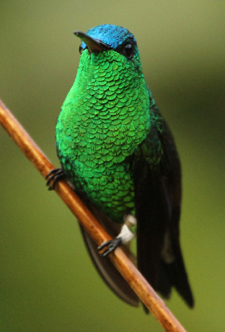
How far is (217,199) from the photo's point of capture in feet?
8.95

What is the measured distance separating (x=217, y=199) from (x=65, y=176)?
150 centimetres

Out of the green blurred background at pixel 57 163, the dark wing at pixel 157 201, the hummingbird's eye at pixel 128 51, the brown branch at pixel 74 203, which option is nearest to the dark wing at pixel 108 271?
the dark wing at pixel 157 201

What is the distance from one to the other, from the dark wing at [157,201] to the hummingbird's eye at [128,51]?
24cm

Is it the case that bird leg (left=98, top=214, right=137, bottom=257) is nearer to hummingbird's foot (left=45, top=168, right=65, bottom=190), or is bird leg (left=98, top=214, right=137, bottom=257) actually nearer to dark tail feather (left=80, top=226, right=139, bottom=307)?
dark tail feather (left=80, top=226, right=139, bottom=307)

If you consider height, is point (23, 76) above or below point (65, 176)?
above

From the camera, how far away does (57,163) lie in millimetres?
2600

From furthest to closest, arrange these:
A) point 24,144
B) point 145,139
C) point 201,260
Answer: point 201,260 → point 145,139 → point 24,144

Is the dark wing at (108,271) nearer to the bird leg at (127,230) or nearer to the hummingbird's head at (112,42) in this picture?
the bird leg at (127,230)

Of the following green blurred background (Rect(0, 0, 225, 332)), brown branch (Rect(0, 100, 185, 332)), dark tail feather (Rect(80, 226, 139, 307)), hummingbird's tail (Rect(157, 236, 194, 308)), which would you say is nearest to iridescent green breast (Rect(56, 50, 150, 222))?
brown branch (Rect(0, 100, 185, 332))

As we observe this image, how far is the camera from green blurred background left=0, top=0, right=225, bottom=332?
8.16 ft

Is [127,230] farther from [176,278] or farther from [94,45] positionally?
[94,45]

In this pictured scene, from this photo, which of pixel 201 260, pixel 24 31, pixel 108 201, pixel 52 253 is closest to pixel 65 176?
pixel 108 201

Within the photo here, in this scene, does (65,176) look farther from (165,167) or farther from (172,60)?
(172,60)

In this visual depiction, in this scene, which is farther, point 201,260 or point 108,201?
point 201,260
